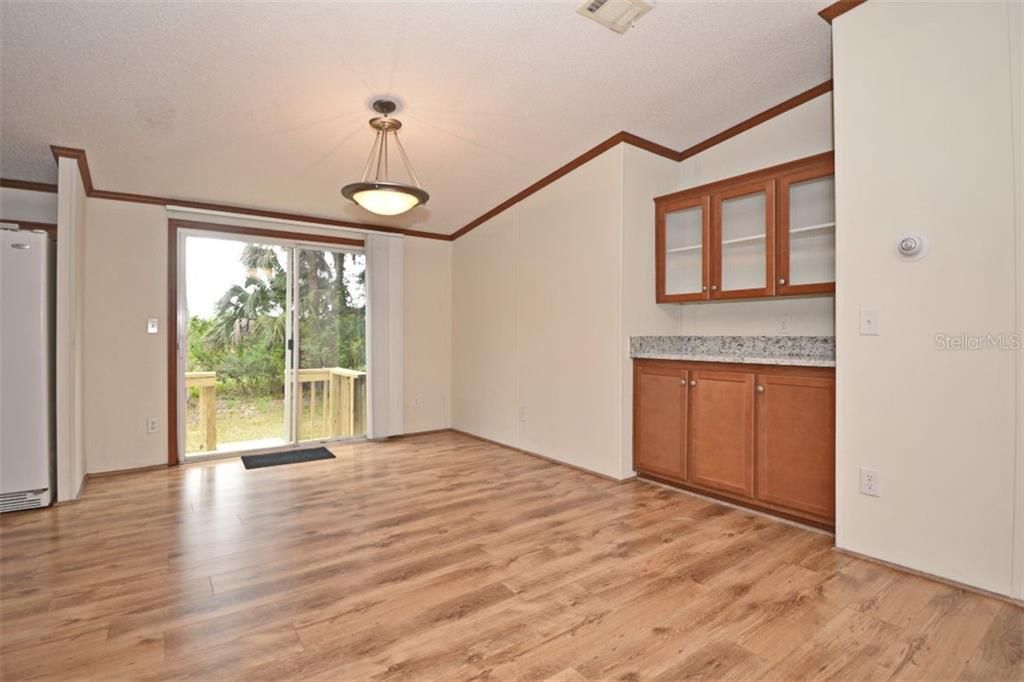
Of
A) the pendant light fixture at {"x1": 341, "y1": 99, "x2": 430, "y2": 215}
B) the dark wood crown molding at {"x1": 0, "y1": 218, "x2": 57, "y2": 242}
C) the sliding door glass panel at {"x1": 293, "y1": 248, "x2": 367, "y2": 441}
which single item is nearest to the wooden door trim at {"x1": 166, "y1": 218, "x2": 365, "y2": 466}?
the dark wood crown molding at {"x1": 0, "y1": 218, "x2": 57, "y2": 242}

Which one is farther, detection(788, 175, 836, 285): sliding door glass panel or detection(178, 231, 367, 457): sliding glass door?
detection(178, 231, 367, 457): sliding glass door

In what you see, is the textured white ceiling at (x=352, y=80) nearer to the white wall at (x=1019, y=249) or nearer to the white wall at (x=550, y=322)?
the white wall at (x=550, y=322)

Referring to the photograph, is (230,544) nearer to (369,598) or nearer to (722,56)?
(369,598)

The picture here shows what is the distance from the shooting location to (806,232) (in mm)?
3264

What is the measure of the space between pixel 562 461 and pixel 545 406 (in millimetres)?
517

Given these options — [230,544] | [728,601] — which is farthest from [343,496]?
[728,601]

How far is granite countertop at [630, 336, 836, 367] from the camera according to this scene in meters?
2.86

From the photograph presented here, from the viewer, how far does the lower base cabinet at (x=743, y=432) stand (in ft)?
9.29

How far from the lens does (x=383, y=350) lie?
5.32 meters

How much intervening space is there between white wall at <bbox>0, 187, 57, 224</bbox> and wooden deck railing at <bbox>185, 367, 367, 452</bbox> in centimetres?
174

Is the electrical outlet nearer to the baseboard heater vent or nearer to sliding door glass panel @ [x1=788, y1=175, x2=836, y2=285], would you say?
sliding door glass panel @ [x1=788, y1=175, x2=836, y2=285]

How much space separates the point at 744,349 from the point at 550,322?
1.65m

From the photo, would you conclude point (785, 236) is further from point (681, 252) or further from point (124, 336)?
point (124, 336)

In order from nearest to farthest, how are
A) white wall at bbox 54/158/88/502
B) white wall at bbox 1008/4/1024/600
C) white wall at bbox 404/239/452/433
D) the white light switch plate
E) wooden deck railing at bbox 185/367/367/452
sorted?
white wall at bbox 1008/4/1024/600 < the white light switch plate < white wall at bbox 54/158/88/502 < wooden deck railing at bbox 185/367/367/452 < white wall at bbox 404/239/452/433
